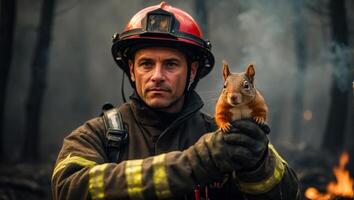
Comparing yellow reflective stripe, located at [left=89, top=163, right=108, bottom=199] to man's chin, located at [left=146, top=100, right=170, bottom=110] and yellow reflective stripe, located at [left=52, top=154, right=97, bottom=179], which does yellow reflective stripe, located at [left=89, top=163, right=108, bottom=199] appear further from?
man's chin, located at [left=146, top=100, right=170, bottom=110]

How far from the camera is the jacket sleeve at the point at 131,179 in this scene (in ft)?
9.07

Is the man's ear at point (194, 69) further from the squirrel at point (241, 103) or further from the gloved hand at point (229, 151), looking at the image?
the gloved hand at point (229, 151)

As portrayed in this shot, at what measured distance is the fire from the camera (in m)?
7.53

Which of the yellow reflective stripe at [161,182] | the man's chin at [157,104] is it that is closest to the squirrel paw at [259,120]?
the yellow reflective stripe at [161,182]

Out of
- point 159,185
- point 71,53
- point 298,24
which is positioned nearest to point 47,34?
point 71,53

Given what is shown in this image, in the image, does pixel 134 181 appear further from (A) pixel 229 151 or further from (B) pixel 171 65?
(B) pixel 171 65

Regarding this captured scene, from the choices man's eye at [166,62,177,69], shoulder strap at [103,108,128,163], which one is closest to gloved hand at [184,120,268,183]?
shoulder strap at [103,108,128,163]

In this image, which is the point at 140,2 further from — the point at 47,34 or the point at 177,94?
the point at 177,94

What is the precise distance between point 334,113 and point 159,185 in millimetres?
10825

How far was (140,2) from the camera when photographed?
624 inches

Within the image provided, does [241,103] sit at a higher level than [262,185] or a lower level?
higher

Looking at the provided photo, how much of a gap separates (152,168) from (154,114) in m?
0.77

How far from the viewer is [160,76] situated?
3.42m

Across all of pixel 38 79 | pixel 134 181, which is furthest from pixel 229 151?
pixel 38 79
